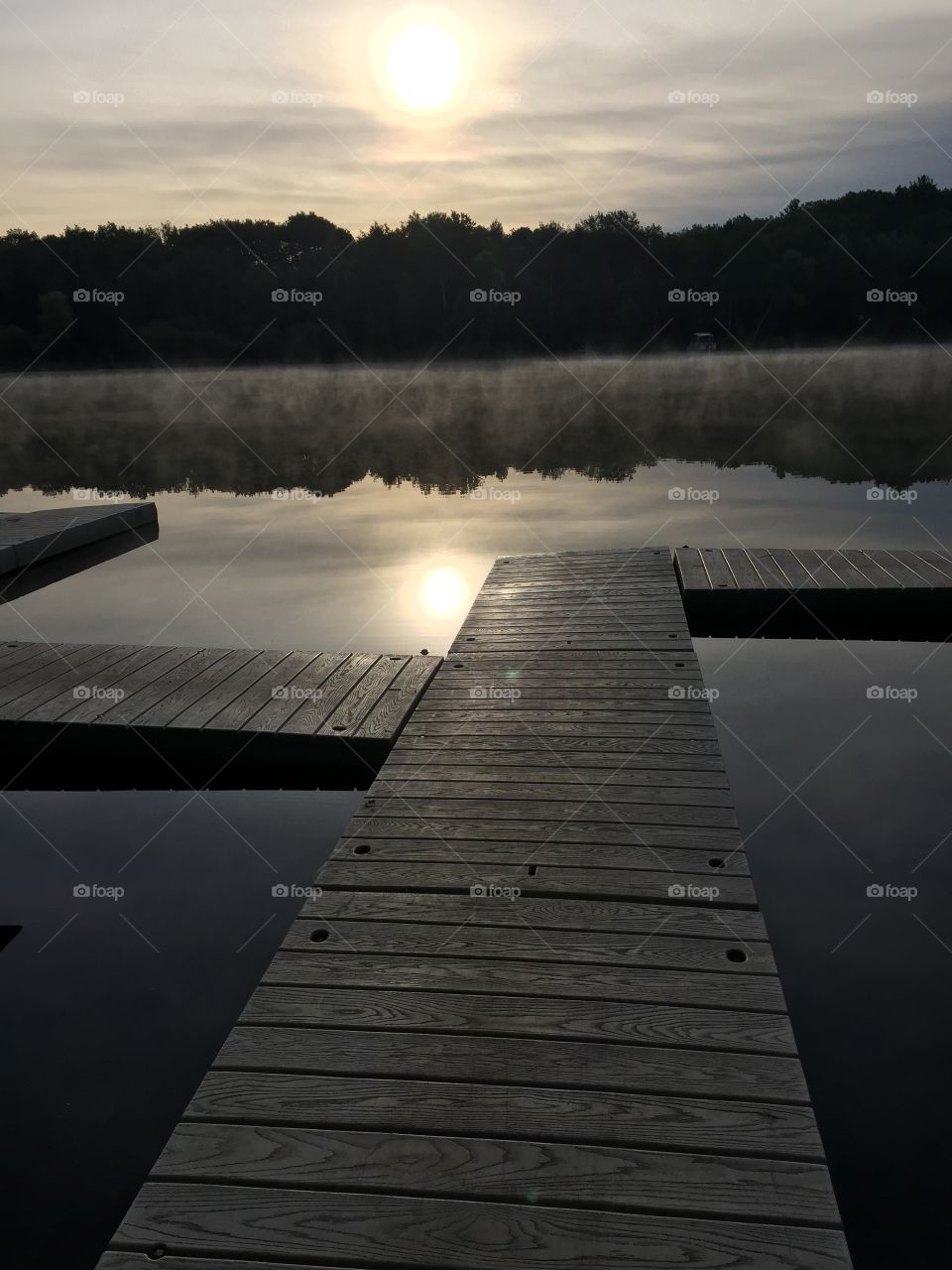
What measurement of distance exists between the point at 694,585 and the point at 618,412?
19.6 m

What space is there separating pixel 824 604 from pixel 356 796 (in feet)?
13.1

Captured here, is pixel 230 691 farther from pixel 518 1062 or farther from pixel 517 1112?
pixel 517 1112

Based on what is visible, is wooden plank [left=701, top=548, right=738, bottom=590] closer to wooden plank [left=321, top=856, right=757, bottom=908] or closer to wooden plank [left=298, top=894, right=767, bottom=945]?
wooden plank [left=321, top=856, right=757, bottom=908]

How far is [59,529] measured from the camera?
10.1 meters

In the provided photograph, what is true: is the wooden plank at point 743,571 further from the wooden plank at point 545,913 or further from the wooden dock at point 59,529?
the wooden dock at point 59,529

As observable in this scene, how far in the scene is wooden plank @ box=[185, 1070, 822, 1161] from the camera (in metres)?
2.00

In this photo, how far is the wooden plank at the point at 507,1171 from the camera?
1.86m

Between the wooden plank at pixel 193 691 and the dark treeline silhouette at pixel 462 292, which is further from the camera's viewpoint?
the dark treeline silhouette at pixel 462 292

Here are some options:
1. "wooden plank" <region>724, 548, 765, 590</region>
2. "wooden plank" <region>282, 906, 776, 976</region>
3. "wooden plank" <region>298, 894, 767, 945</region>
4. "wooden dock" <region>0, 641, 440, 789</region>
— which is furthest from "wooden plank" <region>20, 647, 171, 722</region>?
"wooden plank" <region>724, 548, 765, 590</region>

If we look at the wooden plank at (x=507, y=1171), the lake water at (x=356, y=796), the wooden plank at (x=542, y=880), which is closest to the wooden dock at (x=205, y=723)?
the lake water at (x=356, y=796)

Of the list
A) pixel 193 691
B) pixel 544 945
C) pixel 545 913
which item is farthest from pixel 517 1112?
pixel 193 691

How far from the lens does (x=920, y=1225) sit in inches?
91.4

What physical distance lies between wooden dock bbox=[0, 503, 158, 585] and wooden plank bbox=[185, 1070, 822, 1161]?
26.5ft

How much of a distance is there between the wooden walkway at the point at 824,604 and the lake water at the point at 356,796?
0.40 metres
